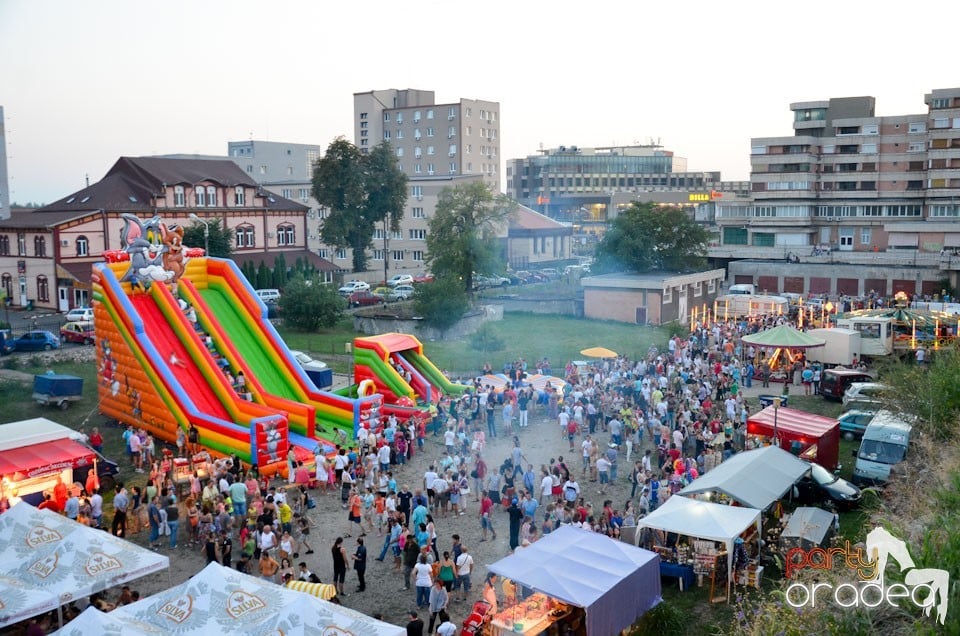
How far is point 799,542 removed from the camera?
1612 centimetres

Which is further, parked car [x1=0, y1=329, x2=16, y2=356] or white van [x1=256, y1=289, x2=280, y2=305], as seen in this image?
white van [x1=256, y1=289, x2=280, y2=305]

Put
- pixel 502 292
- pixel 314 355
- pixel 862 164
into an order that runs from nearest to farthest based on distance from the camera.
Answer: pixel 314 355 < pixel 502 292 < pixel 862 164

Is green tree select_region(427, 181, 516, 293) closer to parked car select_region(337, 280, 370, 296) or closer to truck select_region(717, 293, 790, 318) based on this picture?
parked car select_region(337, 280, 370, 296)

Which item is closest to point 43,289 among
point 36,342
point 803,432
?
point 36,342

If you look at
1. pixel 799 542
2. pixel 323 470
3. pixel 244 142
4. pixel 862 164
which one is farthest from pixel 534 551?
pixel 244 142

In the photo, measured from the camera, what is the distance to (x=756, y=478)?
17906 mm

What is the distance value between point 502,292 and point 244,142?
51011mm

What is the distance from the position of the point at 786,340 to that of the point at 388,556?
65.6 feet

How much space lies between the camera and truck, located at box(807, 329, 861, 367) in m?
33.2

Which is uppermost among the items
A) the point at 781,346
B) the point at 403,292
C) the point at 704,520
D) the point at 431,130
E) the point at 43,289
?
the point at 431,130

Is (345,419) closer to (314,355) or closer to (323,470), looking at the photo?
(323,470)

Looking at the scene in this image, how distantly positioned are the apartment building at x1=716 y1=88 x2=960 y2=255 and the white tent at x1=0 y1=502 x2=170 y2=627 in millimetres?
60311

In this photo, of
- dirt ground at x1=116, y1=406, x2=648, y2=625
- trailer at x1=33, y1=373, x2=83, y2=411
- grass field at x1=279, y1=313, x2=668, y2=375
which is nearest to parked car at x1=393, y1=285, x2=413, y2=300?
grass field at x1=279, y1=313, x2=668, y2=375

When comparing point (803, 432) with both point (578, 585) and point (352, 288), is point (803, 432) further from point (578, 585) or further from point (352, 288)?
point (352, 288)
